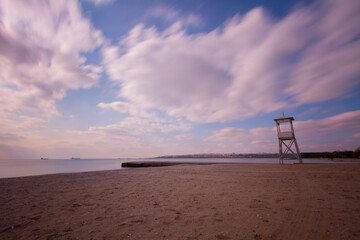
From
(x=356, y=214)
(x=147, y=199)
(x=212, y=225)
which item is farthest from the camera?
(x=147, y=199)

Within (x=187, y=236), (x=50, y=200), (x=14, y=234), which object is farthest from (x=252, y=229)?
(x=50, y=200)

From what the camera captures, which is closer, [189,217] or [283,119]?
[189,217]

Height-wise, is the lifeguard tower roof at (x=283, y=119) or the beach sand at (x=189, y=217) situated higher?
the lifeguard tower roof at (x=283, y=119)

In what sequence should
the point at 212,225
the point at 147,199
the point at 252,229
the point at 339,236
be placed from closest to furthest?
1. the point at 339,236
2. the point at 252,229
3. the point at 212,225
4. the point at 147,199

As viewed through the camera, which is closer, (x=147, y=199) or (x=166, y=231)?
(x=166, y=231)

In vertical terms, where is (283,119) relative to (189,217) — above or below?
above

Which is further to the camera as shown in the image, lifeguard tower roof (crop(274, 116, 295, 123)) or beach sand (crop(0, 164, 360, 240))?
lifeguard tower roof (crop(274, 116, 295, 123))

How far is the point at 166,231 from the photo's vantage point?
12.3 feet

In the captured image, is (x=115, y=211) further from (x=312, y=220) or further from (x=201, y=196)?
(x=312, y=220)

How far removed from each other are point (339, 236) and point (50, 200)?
908cm

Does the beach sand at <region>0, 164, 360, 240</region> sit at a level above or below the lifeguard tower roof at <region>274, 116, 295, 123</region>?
below

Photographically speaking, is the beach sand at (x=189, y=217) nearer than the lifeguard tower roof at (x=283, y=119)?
Yes

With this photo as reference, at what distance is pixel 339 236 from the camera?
3312 millimetres

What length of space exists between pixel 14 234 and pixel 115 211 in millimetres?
2283
